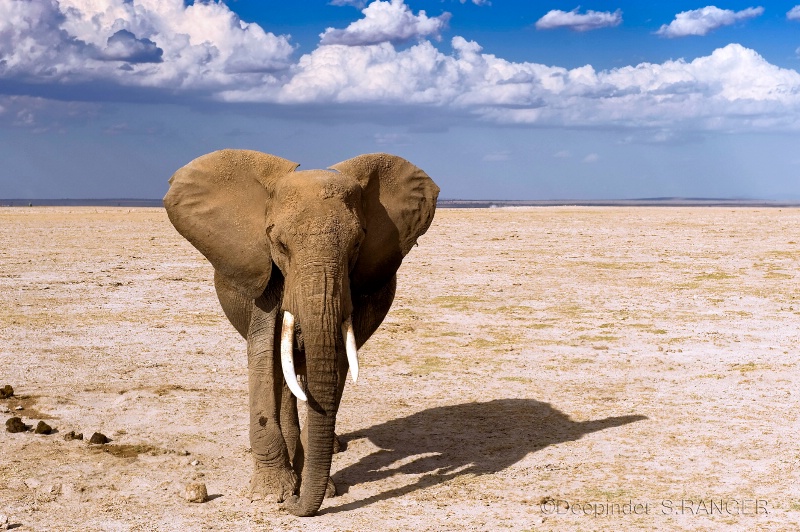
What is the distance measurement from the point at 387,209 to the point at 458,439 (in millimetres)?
2643

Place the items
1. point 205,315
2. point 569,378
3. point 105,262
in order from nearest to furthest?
1. point 569,378
2. point 205,315
3. point 105,262

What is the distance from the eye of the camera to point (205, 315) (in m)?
16.2

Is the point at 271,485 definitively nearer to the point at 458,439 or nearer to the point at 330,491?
the point at 330,491

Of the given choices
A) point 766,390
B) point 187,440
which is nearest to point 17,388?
point 187,440

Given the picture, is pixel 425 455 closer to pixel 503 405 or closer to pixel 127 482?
pixel 503 405

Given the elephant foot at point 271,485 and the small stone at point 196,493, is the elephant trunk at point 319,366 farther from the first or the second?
the small stone at point 196,493

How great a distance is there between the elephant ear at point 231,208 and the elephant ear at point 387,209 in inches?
24.8

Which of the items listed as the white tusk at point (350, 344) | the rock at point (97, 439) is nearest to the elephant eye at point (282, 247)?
the white tusk at point (350, 344)

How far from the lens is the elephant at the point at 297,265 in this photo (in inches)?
271

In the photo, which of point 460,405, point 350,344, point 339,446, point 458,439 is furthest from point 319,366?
point 460,405

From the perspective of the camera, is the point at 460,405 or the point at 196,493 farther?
the point at 460,405

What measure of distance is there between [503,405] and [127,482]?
4.35m

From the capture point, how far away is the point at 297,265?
22.5ft

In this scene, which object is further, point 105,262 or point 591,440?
point 105,262
